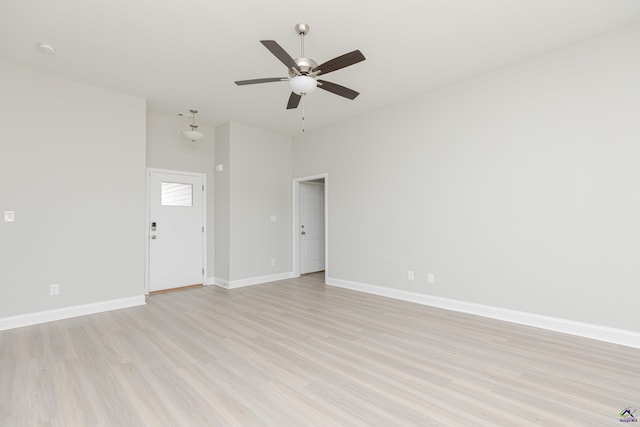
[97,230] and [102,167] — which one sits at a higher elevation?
[102,167]

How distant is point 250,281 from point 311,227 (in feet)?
6.17

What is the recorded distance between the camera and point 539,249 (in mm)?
3408

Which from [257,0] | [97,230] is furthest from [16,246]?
[257,0]

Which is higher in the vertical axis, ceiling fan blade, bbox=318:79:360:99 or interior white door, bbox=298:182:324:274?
ceiling fan blade, bbox=318:79:360:99

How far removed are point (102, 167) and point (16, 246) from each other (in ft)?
4.29

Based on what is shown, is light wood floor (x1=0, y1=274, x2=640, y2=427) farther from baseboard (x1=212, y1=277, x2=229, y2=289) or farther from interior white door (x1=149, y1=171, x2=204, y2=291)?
baseboard (x1=212, y1=277, x2=229, y2=289)

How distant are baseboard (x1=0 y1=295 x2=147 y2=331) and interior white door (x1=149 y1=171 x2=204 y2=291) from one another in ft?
2.57

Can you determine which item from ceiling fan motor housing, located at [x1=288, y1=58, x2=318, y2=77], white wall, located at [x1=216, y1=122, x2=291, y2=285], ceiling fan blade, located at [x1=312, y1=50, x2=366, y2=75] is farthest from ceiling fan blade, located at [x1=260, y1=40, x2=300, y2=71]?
white wall, located at [x1=216, y1=122, x2=291, y2=285]

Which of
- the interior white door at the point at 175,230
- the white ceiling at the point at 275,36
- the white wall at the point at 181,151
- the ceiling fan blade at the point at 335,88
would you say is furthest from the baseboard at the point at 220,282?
the ceiling fan blade at the point at 335,88

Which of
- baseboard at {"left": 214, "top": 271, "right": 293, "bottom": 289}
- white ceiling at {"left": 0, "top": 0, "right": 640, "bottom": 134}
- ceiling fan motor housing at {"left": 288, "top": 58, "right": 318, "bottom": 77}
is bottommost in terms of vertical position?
baseboard at {"left": 214, "top": 271, "right": 293, "bottom": 289}

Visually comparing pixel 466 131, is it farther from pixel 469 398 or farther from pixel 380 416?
pixel 380 416

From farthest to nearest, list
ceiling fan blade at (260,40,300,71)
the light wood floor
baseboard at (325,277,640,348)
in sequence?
baseboard at (325,277,640,348) < ceiling fan blade at (260,40,300,71) < the light wood floor

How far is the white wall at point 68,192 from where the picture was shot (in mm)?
3562

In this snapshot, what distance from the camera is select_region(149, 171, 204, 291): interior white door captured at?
5188 millimetres
